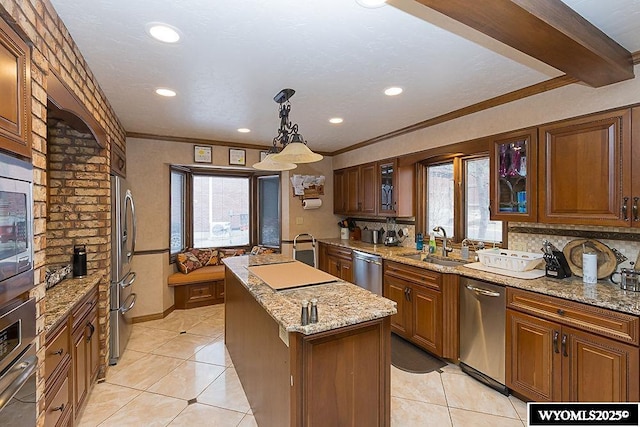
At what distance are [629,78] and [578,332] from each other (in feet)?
5.41

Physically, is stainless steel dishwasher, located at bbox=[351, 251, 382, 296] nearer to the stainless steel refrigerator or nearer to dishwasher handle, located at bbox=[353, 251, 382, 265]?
dishwasher handle, located at bbox=[353, 251, 382, 265]

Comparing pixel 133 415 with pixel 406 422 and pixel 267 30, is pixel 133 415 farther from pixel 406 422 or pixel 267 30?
pixel 267 30

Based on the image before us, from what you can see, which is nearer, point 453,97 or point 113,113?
point 453,97

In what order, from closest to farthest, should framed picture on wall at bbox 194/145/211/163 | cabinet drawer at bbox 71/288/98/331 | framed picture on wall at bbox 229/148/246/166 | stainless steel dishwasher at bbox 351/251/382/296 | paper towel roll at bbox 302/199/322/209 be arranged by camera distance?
cabinet drawer at bbox 71/288/98/331 → stainless steel dishwasher at bbox 351/251/382/296 → framed picture on wall at bbox 194/145/211/163 → framed picture on wall at bbox 229/148/246/166 → paper towel roll at bbox 302/199/322/209

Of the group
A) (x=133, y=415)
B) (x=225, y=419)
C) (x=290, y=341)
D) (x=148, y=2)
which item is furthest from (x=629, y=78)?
(x=133, y=415)

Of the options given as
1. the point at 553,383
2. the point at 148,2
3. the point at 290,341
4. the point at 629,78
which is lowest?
the point at 553,383

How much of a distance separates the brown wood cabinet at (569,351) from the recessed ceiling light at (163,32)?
2776 mm

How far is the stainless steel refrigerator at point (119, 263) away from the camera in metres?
2.76

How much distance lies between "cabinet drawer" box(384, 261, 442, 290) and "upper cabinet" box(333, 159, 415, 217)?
2.81ft

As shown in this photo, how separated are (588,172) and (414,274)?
5.30ft

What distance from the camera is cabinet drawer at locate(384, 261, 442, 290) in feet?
9.48

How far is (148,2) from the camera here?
1.45 meters

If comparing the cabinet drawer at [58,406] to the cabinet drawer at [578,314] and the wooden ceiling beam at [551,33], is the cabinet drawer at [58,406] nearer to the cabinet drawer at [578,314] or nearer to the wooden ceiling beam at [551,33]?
the wooden ceiling beam at [551,33]

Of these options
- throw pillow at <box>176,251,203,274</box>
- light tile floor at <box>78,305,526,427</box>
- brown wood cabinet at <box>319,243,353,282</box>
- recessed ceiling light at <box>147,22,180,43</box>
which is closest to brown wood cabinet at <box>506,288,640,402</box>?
light tile floor at <box>78,305,526,427</box>
